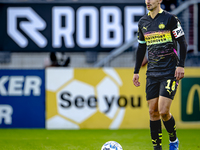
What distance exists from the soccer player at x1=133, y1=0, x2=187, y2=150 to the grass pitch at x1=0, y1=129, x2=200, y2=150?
100 centimetres

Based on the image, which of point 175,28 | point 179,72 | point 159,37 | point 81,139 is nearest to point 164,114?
point 179,72

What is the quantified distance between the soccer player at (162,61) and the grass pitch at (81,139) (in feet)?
3.28

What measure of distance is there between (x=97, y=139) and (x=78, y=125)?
1.48 metres

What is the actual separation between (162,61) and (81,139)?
2.51 meters

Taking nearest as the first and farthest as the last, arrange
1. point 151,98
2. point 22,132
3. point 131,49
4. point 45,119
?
point 151,98 → point 22,132 → point 45,119 → point 131,49

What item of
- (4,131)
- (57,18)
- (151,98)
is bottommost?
(4,131)

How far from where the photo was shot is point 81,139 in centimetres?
586

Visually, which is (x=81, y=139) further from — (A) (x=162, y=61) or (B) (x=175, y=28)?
(B) (x=175, y=28)

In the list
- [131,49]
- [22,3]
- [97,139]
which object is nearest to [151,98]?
[97,139]

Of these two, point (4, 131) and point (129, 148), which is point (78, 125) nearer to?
point (4, 131)

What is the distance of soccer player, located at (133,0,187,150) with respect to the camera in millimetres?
3902

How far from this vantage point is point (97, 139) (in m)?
5.82

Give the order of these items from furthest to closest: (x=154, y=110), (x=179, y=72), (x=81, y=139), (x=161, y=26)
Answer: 1. (x=81, y=139)
2. (x=154, y=110)
3. (x=161, y=26)
4. (x=179, y=72)

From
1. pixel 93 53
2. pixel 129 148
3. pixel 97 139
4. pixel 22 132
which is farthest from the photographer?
pixel 93 53
